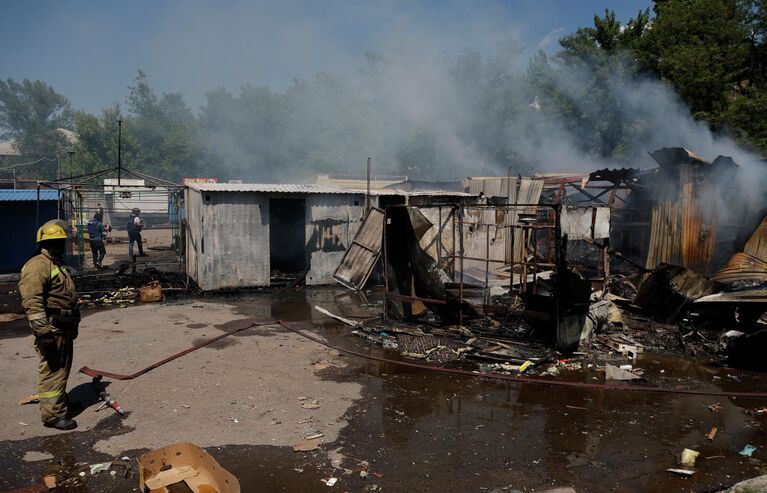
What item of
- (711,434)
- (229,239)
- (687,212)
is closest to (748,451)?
(711,434)

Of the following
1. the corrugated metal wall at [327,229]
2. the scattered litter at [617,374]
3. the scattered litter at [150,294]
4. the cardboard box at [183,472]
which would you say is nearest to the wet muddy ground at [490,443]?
the scattered litter at [617,374]

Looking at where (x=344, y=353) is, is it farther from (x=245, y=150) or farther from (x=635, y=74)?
(x=245, y=150)

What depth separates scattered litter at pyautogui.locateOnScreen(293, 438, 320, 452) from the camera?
209 inches

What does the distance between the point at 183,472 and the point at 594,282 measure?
1007cm

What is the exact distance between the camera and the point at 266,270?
14742mm

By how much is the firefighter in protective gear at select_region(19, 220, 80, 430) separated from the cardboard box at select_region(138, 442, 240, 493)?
215 centimetres

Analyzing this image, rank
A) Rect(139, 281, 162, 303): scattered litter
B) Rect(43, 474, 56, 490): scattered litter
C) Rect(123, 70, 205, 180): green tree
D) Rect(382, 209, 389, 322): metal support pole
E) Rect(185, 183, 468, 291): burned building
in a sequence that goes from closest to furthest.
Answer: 1. Rect(43, 474, 56, 490): scattered litter
2. Rect(382, 209, 389, 322): metal support pole
3. Rect(139, 281, 162, 303): scattered litter
4. Rect(185, 183, 468, 291): burned building
5. Rect(123, 70, 205, 180): green tree

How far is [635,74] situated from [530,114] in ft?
31.2

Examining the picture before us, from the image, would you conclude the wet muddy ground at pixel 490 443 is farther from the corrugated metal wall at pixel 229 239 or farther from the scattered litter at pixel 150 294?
the corrugated metal wall at pixel 229 239

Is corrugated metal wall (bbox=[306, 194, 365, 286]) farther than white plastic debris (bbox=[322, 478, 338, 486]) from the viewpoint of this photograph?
Yes

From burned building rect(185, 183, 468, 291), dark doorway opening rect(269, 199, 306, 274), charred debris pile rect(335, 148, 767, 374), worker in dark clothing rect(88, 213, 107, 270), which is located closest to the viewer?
charred debris pile rect(335, 148, 767, 374)

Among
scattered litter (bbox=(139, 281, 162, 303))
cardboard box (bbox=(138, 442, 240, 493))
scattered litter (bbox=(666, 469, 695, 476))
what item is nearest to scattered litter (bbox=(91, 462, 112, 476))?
cardboard box (bbox=(138, 442, 240, 493))

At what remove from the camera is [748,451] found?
541 centimetres

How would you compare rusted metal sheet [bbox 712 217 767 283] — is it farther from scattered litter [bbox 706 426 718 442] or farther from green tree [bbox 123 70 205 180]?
green tree [bbox 123 70 205 180]
